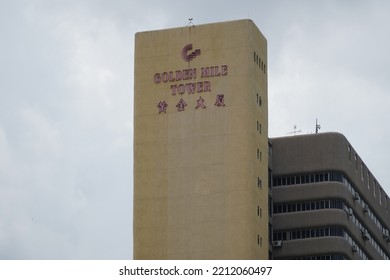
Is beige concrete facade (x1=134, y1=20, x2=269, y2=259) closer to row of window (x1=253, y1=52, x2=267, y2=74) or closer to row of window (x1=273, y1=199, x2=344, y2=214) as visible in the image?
row of window (x1=253, y1=52, x2=267, y2=74)

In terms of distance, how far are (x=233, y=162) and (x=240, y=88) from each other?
9.45 metres

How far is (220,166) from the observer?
561ft

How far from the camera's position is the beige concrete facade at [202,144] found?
16912 cm

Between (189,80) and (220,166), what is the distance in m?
12.2

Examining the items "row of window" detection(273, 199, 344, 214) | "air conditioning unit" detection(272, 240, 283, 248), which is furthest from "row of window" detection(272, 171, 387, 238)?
"air conditioning unit" detection(272, 240, 283, 248)

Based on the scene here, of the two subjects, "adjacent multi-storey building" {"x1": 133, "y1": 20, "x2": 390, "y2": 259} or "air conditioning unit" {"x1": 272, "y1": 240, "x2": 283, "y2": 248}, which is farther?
"air conditioning unit" {"x1": 272, "y1": 240, "x2": 283, "y2": 248}

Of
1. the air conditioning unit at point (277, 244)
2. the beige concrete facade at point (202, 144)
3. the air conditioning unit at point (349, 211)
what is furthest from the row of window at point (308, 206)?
the beige concrete facade at point (202, 144)

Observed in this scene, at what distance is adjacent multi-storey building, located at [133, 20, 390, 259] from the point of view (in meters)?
170

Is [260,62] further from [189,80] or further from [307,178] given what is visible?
[307,178]

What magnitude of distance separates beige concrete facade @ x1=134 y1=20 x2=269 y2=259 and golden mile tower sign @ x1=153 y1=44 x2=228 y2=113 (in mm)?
126

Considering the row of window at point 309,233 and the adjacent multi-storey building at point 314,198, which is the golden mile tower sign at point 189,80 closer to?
the adjacent multi-storey building at point 314,198

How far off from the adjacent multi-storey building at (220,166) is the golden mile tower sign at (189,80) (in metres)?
0.13
